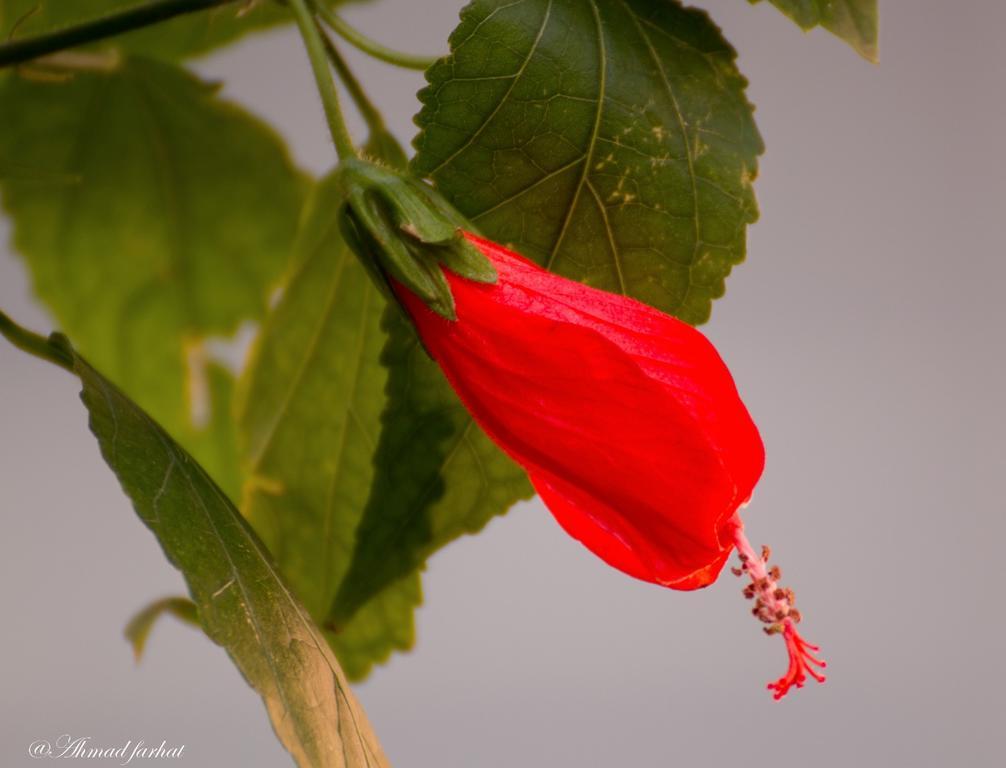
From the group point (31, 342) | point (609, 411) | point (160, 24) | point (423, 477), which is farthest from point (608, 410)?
point (160, 24)

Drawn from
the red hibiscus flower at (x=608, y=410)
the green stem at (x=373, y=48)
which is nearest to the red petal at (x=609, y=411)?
the red hibiscus flower at (x=608, y=410)

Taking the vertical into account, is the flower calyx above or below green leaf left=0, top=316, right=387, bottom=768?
above

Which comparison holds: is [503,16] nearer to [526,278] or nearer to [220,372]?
[526,278]

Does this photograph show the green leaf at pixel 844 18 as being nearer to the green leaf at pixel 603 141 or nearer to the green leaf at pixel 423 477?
the green leaf at pixel 603 141

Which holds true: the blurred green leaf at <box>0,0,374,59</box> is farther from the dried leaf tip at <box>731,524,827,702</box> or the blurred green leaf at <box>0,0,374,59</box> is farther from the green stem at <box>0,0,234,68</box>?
the dried leaf tip at <box>731,524,827,702</box>

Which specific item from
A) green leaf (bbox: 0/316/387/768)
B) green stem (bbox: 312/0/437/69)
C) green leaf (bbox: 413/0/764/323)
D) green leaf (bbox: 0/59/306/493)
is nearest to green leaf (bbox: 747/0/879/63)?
green leaf (bbox: 413/0/764/323)

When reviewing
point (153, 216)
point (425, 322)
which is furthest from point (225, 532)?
point (153, 216)
